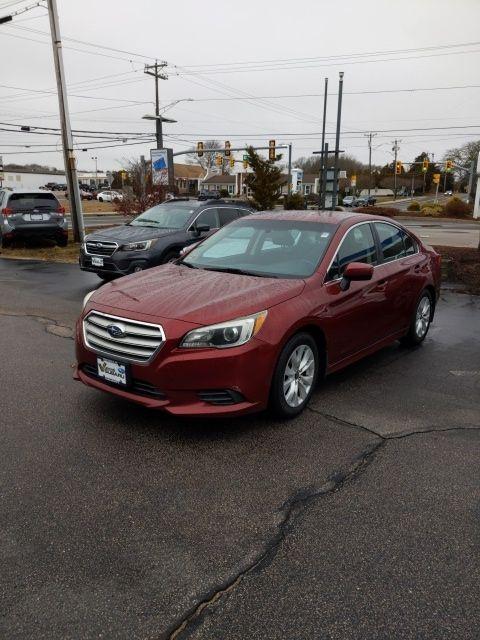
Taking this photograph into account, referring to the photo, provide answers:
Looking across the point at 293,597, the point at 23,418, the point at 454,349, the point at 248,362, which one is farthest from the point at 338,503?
the point at 454,349

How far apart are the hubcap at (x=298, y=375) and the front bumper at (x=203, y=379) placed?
320mm

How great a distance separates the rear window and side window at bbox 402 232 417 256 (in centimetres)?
1172

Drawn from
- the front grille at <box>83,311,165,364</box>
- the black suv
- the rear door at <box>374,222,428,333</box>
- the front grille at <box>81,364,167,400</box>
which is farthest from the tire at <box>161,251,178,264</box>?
the front grille at <box>81,364,167,400</box>

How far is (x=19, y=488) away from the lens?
3162 millimetres

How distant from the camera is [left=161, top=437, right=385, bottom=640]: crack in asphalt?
220 cm

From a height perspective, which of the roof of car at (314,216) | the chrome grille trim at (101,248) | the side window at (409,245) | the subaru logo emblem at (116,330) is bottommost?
the chrome grille trim at (101,248)

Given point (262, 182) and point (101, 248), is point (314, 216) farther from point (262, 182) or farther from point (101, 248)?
point (262, 182)

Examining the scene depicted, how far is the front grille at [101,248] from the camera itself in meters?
9.48

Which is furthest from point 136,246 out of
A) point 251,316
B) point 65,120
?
point 65,120

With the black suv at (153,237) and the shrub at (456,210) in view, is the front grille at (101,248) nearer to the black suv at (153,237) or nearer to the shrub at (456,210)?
the black suv at (153,237)

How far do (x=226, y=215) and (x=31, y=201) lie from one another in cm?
689

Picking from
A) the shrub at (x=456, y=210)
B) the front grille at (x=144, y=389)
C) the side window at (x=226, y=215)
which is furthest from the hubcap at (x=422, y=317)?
the shrub at (x=456, y=210)

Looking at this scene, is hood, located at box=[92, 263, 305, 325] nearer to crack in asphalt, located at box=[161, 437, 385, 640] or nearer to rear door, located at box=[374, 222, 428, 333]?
crack in asphalt, located at box=[161, 437, 385, 640]

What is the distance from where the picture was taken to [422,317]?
6.25 meters
